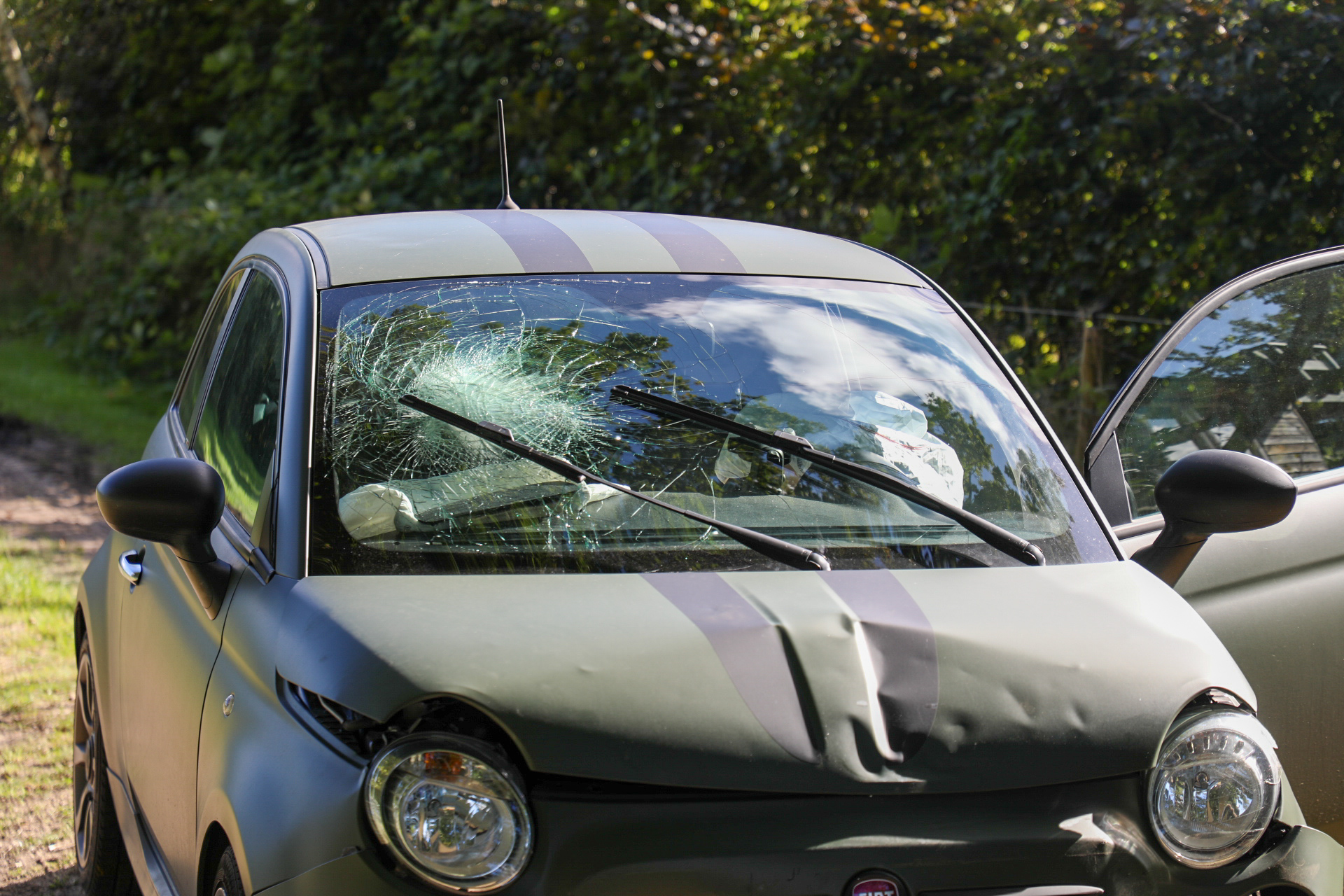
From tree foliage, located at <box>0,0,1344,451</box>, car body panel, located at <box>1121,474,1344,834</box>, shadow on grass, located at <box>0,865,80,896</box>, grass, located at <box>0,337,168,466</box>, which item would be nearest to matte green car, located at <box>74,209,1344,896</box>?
car body panel, located at <box>1121,474,1344,834</box>

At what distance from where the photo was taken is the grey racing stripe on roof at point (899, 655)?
1.87m

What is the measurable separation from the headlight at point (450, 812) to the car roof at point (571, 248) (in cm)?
116

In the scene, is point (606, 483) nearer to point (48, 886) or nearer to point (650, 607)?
point (650, 607)

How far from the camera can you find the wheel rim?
3.32 meters

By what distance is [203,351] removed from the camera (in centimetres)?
345

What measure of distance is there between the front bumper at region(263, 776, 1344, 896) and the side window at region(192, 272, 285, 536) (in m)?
0.91

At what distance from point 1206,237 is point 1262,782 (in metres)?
Answer: 4.09

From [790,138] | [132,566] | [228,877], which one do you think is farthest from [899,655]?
[790,138]

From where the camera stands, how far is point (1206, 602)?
2.73 meters

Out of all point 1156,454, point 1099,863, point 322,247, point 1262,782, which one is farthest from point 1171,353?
point 322,247

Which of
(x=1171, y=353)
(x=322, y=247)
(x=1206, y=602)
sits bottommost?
(x=1206, y=602)

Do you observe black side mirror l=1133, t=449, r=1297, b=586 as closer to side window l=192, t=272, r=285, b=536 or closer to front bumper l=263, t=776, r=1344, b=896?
front bumper l=263, t=776, r=1344, b=896

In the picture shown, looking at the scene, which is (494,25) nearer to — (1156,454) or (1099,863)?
(1156,454)

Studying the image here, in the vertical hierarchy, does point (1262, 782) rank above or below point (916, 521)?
below
